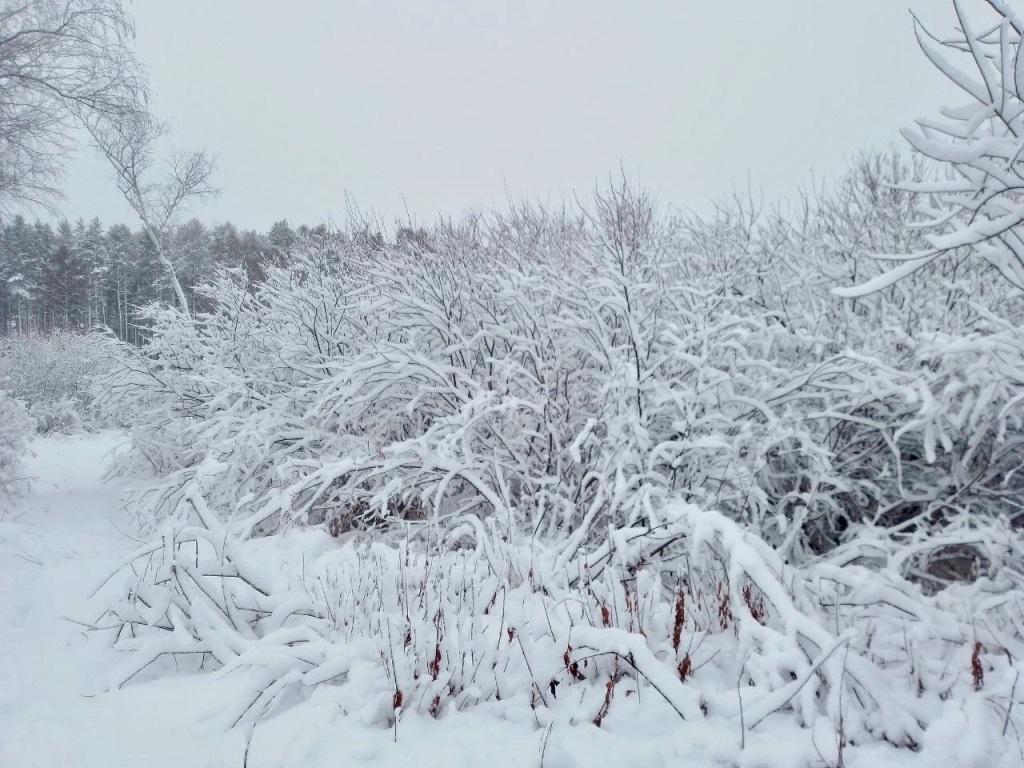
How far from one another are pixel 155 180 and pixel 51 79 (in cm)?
915

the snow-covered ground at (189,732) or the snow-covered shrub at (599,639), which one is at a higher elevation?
the snow-covered shrub at (599,639)

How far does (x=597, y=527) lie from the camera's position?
15.1 feet

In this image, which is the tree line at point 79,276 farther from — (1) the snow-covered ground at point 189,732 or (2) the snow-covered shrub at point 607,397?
(1) the snow-covered ground at point 189,732

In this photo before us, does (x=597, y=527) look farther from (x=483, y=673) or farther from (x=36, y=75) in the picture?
(x=36, y=75)

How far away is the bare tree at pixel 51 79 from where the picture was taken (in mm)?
7152

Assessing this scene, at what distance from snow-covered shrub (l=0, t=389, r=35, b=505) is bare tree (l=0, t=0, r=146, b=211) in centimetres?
281

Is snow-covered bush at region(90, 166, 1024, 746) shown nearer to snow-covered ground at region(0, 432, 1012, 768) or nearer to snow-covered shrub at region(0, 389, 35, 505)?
snow-covered ground at region(0, 432, 1012, 768)

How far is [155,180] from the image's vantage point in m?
15.7

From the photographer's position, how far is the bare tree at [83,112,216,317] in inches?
563

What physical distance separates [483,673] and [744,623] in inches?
35.2

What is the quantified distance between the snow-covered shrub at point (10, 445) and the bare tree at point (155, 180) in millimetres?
5459

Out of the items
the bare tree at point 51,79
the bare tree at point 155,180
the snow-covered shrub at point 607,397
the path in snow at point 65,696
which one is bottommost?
the path in snow at point 65,696

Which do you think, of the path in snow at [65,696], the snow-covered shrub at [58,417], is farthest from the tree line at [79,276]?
the path in snow at [65,696]

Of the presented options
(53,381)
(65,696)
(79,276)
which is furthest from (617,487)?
(79,276)
